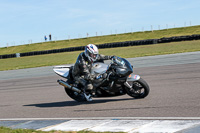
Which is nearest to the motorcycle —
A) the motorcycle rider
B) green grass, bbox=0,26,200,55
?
the motorcycle rider

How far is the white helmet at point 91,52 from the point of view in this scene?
26.2 ft

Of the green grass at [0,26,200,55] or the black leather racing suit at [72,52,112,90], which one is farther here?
the green grass at [0,26,200,55]

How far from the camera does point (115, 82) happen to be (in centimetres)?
789

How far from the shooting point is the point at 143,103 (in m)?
7.49

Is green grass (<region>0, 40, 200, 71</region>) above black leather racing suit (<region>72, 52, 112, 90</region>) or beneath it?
beneath

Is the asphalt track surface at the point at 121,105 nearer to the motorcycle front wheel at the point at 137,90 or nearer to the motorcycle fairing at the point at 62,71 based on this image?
the motorcycle front wheel at the point at 137,90

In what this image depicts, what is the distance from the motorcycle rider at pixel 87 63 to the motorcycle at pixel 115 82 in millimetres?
106

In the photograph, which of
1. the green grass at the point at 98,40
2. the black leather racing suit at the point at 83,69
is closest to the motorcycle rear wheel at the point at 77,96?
the black leather racing suit at the point at 83,69

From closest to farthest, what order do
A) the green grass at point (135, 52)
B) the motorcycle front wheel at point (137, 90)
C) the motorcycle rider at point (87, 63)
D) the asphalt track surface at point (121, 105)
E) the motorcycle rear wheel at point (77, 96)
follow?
the asphalt track surface at point (121, 105)
the motorcycle front wheel at point (137, 90)
the motorcycle rider at point (87, 63)
the motorcycle rear wheel at point (77, 96)
the green grass at point (135, 52)

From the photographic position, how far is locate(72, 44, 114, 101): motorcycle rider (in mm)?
8039

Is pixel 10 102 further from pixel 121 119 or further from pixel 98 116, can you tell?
pixel 121 119

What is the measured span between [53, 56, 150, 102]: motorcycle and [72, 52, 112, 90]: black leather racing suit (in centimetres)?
14

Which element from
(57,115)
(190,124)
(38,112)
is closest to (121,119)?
(190,124)

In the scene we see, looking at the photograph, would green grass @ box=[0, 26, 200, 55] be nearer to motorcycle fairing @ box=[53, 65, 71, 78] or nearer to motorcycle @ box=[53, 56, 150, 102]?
motorcycle fairing @ box=[53, 65, 71, 78]
